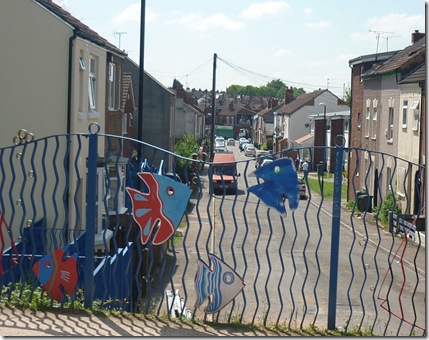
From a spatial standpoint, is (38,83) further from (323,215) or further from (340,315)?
(323,215)

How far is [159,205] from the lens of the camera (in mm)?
7023

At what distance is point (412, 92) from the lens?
2689 centimetres

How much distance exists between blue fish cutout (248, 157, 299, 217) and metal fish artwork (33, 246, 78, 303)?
1987 millimetres

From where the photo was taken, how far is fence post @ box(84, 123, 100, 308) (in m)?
6.93

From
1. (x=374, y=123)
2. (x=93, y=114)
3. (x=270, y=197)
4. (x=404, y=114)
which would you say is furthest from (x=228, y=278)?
(x=374, y=123)

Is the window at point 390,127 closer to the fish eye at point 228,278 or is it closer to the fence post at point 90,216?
the fish eye at point 228,278

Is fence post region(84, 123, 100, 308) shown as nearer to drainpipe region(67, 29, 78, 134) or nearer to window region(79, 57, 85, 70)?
drainpipe region(67, 29, 78, 134)

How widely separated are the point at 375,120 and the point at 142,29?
18.4 m

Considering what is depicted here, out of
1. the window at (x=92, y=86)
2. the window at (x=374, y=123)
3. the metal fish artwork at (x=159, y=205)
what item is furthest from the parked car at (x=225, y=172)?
the window at (x=374, y=123)

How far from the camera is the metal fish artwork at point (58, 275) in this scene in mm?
7125

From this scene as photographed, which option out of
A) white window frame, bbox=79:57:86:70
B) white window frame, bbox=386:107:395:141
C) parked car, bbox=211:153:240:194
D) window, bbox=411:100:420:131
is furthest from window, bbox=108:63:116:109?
white window frame, bbox=386:107:395:141

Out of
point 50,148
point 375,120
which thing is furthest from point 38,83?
point 375,120

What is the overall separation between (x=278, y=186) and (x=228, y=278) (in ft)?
3.31

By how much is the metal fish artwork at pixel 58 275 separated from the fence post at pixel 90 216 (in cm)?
14
